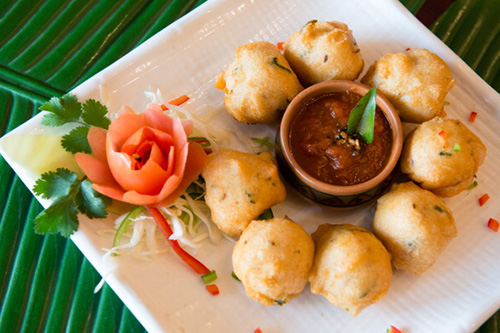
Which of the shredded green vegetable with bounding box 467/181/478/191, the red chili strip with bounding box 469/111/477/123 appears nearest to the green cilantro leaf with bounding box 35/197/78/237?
the shredded green vegetable with bounding box 467/181/478/191

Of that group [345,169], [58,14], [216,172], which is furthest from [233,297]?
[58,14]

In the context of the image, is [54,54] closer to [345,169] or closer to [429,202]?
[345,169]

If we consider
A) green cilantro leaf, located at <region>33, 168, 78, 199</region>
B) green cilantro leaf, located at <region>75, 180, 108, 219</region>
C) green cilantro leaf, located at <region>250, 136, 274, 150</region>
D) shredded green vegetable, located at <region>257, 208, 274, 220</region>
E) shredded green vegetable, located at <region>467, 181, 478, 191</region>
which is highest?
green cilantro leaf, located at <region>33, 168, 78, 199</region>

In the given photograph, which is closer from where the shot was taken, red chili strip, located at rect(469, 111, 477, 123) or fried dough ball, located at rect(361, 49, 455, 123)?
fried dough ball, located at rect(361, 49, 455, 123)

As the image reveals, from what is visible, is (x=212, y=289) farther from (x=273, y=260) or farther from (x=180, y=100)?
(x=180, y=100)

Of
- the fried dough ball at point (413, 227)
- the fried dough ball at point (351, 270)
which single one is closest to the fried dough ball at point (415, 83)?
the fried dough ball at point (413, 227)

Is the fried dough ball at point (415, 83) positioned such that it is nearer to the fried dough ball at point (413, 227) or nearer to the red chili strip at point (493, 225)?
the fried dough ball at point (413, 227)

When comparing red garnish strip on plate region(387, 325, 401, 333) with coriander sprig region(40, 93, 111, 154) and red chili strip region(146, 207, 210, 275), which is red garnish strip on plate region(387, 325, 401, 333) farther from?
coriander sprig region(40, 93, 111, 154)
